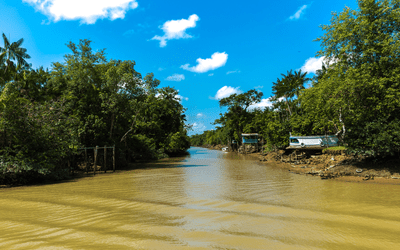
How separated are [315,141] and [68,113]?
24.0 m

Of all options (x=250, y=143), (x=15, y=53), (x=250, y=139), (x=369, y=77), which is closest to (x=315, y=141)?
(x=369, y=77)

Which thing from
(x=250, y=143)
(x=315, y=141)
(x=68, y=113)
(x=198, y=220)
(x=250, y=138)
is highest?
(x=68, y=113)

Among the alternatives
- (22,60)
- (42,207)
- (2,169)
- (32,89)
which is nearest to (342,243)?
(42,207)

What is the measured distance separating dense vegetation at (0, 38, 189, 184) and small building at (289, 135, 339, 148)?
55.6ft

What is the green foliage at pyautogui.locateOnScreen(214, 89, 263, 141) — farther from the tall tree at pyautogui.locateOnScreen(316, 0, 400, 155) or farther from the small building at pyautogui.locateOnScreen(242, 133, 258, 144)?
the tall tree at pyautogui.locateOnScreen(316, 0, 400, 155)

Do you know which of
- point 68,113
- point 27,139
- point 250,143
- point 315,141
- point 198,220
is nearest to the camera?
point 198,220

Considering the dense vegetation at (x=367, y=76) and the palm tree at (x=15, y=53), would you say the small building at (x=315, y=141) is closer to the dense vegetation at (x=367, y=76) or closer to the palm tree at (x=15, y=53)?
the dense vegetation at (x=367, y=76)

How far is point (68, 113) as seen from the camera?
1873 cm

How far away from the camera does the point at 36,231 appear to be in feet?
16.1

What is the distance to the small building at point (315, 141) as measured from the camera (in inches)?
948

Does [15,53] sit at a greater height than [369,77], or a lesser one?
greater

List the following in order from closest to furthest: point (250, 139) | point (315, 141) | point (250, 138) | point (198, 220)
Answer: point (198, 220), point (315, 141), point (250, 139), point (250, 138)

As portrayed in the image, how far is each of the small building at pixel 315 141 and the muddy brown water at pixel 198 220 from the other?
1528cm

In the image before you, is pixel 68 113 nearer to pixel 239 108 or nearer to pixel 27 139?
pixel 27 139
